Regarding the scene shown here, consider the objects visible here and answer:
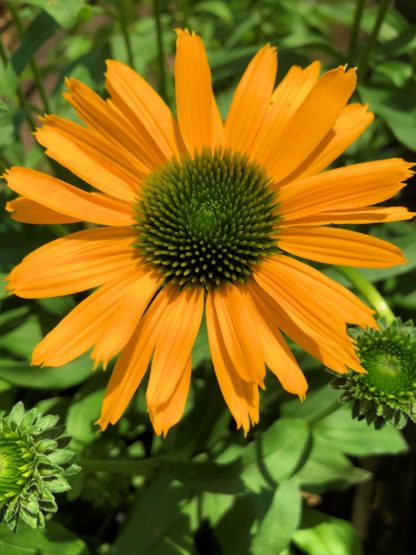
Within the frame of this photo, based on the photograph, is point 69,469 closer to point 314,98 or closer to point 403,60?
point 314,98

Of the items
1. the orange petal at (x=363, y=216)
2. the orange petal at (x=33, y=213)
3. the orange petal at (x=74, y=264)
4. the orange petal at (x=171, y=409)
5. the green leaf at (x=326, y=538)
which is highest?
the orange petal at (x=33, y=213)

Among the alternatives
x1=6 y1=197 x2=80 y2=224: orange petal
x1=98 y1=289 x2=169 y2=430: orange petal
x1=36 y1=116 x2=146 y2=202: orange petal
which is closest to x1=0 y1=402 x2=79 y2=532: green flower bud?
x1=98 y1=289 x2=169 y2=430: orange petal

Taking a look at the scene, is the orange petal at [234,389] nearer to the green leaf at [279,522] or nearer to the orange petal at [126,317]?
the orange petal at [126,317]

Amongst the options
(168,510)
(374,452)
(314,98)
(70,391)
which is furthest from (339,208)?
(70,391)

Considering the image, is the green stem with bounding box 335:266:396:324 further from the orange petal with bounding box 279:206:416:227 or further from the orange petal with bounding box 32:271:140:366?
the orange petal with bounding box 32:271:140:366

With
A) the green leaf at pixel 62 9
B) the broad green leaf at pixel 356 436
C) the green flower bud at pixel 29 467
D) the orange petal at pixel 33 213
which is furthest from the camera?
the broad green leaf at pixel 356 436

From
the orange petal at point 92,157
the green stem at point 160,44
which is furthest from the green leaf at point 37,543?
the green stem at point 160,44

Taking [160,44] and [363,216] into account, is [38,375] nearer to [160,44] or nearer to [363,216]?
[363,216]
